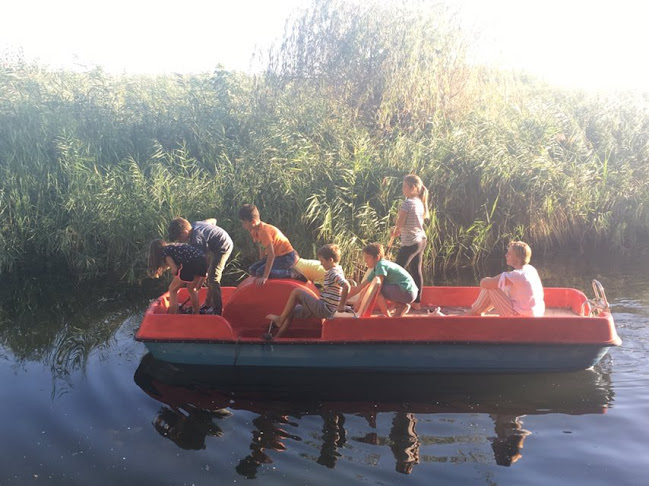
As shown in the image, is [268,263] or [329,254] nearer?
[329,254]

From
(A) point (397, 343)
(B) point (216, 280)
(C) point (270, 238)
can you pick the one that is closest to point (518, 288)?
(A) point (397, 343)

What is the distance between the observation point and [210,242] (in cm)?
626

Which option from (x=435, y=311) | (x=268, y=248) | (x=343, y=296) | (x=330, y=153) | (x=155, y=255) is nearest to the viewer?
(x=343, y=296)

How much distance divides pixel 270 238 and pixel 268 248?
99 mm

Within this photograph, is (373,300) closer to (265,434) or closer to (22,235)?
(265,434)

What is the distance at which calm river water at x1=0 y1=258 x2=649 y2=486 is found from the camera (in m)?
4.34

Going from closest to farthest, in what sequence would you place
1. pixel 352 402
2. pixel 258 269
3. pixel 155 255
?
pixel 352 402, pixel 155 255, pixel 258 269

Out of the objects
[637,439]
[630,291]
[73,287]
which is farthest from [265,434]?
[630,291]

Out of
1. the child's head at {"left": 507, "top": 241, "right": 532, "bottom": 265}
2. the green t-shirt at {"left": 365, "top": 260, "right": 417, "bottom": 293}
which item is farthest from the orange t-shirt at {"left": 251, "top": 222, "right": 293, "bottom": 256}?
the child's head at {"left": 507, "top": 241, "right": 532, "bottom": 265}

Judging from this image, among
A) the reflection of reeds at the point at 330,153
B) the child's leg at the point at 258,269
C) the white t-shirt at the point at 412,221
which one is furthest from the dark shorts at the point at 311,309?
the reflection of reeds at the point at 330,153

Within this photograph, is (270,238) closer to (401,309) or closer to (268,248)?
(268,248)

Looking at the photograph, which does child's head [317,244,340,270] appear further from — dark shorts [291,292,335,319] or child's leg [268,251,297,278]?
child's leg [268,251,297,278]

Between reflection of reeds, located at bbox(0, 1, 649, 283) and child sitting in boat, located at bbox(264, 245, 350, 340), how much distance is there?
2550mm

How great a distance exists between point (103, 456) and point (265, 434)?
1.20m
